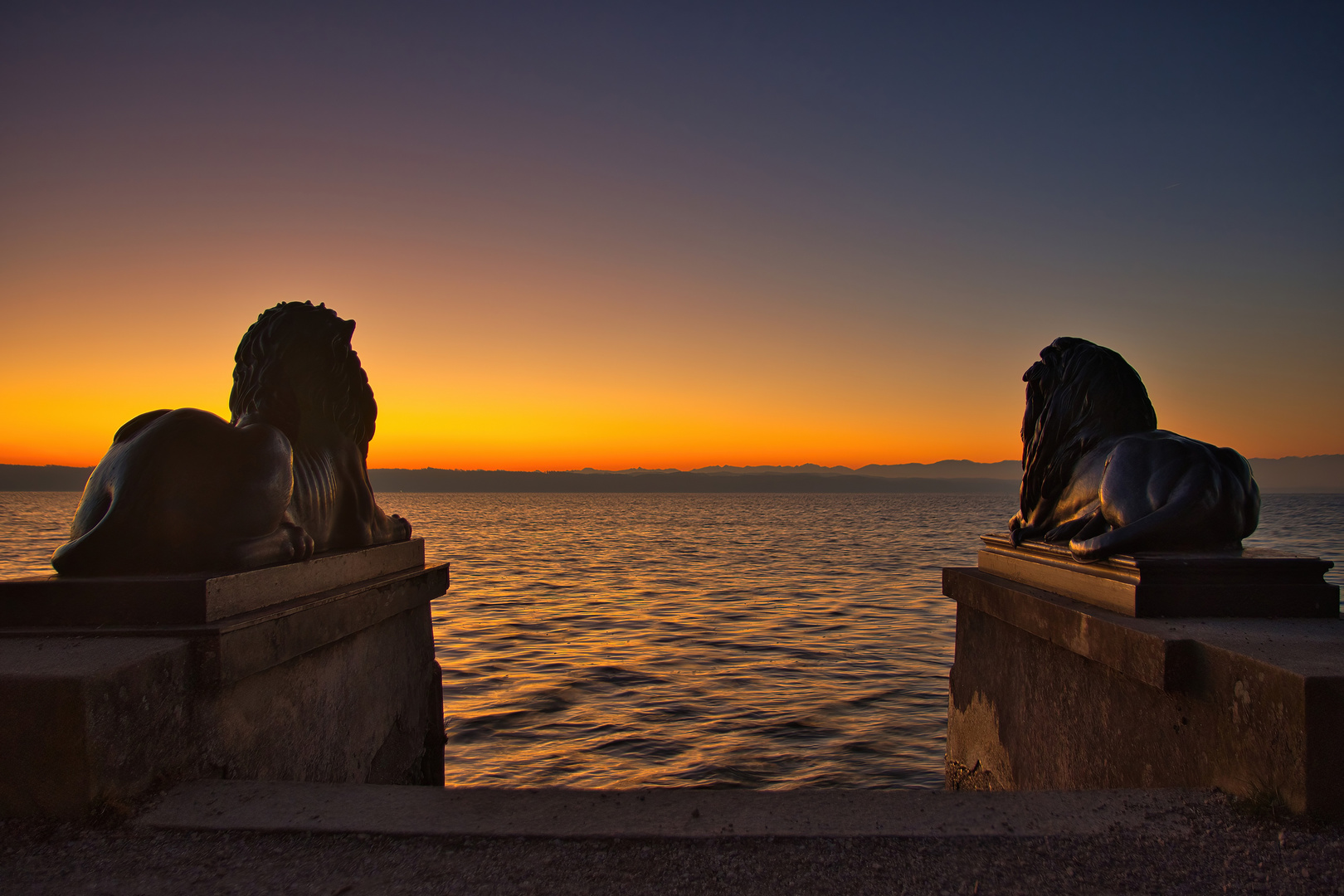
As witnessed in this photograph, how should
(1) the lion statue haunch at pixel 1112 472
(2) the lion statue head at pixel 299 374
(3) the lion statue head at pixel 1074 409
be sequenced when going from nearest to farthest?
(1) the lion statue haunch at pixel 1112 472, (2) the lion statue head at pixel 299 374, (3) the lion statue head at pixel 1074 409

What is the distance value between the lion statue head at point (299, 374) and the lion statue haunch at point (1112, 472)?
4117 millimetres

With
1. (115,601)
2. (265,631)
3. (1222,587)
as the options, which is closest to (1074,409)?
(1222,587)

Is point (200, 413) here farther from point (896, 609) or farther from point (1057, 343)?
point (896, 609)

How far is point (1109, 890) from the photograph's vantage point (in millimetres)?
2141

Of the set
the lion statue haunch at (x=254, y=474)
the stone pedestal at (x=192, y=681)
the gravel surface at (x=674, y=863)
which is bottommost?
the gravel surface at (x=674, y=863)

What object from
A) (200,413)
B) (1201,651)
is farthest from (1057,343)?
(200,413)

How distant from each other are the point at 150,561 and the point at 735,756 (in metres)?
4.41

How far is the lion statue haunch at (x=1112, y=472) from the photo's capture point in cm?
388

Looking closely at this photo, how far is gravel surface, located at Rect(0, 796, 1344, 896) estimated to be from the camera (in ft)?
7.04

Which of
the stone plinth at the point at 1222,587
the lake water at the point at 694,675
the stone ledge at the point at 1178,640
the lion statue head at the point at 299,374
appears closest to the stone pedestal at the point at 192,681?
the lion statue head at the point at 299,374

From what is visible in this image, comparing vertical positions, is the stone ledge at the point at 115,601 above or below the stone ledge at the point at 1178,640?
above

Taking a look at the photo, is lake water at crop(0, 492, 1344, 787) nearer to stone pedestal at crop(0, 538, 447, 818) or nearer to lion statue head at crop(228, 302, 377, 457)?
stone pedestal at crop(0, 538, 447, 818)

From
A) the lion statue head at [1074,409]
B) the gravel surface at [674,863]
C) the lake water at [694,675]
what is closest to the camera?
the gravel surface at [674,863]

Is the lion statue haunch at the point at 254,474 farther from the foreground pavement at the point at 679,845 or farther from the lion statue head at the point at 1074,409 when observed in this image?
the lion statue head at the point at 1074,409
